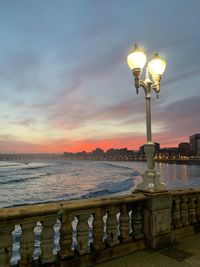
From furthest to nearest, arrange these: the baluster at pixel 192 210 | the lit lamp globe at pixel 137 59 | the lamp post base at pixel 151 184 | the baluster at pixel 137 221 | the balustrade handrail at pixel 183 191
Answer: the baluster at pixel 192 210, the balustrade handrail at pixel 183 191, the lit lamp globe at pixel 137 59, the lamp post base at pixel 151 184, the baluster at pixel 137 221

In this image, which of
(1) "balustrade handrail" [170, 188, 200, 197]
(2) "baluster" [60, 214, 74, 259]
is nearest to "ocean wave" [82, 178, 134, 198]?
(1) "balustrade handrail" [170, 188, 200, 197]

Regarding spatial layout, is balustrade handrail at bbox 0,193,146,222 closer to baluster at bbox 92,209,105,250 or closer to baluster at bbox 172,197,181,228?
baluster at bbox 92,209,105,250

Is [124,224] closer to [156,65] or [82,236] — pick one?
[82,236]

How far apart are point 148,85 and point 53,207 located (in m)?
3.81

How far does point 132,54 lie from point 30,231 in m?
4.34

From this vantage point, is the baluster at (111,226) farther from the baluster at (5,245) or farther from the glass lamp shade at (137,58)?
the glass lamp shade at (137,58)

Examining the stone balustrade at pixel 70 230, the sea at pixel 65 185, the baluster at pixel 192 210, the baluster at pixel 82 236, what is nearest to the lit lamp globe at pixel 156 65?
the stone balustrade at pixel 70 230

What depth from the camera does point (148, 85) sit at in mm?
6637

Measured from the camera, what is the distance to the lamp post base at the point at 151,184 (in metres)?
5.94

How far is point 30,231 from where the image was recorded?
13.9 ft

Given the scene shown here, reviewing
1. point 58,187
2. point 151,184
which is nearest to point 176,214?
point 151,184

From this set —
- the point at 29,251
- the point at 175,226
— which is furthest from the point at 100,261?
the point at 175,226

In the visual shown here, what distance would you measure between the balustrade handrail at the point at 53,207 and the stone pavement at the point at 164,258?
105cm

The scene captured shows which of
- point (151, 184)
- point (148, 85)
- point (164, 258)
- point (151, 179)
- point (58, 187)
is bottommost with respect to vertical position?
point (58, 187)
